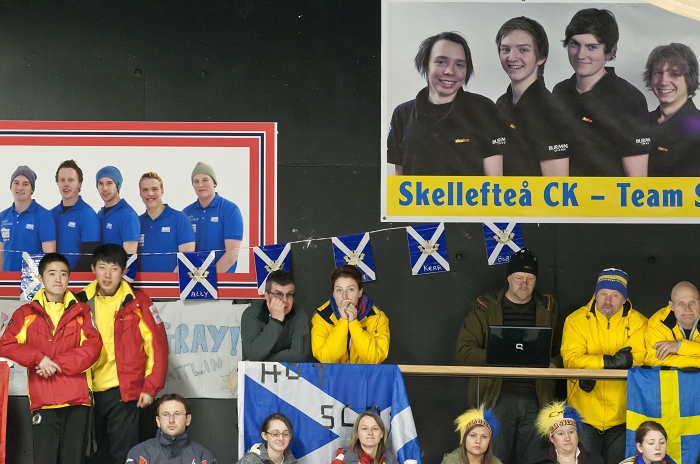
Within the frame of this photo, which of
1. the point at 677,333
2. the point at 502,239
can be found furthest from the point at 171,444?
the point at 677,333

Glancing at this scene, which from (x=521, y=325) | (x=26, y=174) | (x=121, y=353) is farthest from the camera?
(x=26, y=174)

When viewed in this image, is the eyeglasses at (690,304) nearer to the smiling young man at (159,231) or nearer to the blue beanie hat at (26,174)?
the smiling young man at (159,231)

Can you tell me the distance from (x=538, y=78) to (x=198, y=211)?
7.56ft

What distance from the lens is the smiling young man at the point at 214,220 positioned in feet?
18.1

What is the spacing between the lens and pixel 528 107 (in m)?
5.52

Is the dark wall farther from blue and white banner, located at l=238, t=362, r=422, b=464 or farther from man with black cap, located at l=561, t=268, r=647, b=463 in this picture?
blue and white banner, located at l=238, t=362, r=422, b=464

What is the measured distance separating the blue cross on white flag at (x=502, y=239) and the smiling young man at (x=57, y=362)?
2.43 metres

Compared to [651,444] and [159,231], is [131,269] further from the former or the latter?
[651,444]

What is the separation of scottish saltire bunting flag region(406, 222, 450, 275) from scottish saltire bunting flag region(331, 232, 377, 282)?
27 centimetres

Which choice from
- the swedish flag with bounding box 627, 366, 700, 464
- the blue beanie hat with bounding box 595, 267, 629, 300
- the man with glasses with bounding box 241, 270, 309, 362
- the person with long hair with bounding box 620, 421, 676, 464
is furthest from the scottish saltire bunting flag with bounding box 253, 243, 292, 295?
the person with long hair with bounding box 620, 421, 676, 464

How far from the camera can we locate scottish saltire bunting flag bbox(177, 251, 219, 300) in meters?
5.51

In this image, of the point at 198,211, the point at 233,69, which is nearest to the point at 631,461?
the point at 198,211

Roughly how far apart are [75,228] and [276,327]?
5.20 feet

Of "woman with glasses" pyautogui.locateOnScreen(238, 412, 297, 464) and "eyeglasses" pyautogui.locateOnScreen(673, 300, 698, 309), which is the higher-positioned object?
"eyeglasses" pyautogui.locateOnScreen(673, 300, 698, 309)
